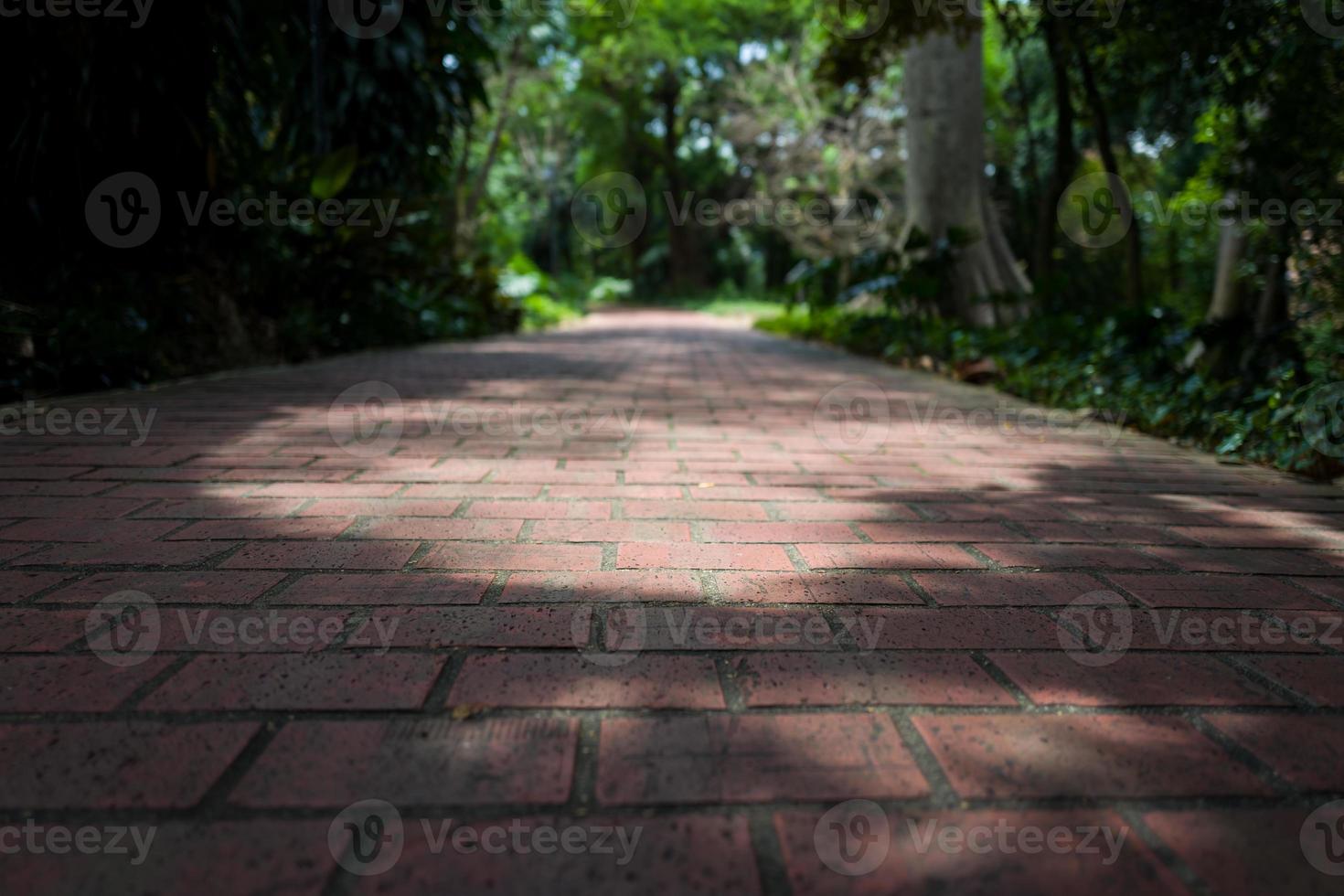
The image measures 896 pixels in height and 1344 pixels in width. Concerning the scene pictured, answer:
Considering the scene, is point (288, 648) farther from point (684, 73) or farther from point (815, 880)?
point (684, 73)

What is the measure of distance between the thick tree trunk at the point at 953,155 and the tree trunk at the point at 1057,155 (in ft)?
1.50

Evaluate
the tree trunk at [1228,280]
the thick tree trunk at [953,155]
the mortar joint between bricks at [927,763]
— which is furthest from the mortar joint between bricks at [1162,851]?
the thick tree trunk at [953,155]

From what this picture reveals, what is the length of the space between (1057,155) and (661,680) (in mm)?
7202

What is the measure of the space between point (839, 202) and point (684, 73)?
1255 cm

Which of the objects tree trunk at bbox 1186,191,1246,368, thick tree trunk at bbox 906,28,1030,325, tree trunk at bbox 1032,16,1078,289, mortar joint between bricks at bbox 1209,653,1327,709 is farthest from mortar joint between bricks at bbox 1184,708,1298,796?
thick tree trunk at bbox 906,28,1030,325

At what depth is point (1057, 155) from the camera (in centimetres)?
685

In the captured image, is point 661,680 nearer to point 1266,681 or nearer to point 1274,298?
point 1266,681

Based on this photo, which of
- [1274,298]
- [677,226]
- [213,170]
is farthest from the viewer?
[677,226]

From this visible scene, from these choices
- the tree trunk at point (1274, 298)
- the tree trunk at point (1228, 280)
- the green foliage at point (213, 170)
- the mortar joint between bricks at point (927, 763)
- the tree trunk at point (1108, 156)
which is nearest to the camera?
the mortar joint between bricks at point (927, 763)

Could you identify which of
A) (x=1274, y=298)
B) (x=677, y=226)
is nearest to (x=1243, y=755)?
(x=1274, y=298)

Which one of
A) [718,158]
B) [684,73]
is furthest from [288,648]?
[718,158]

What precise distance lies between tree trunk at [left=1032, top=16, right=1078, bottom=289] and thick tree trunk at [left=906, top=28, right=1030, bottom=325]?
0.46m

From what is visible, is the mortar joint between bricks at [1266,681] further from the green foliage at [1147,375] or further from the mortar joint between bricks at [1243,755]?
the green foliage at [1147,375]

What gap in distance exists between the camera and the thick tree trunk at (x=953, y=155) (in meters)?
7.68
